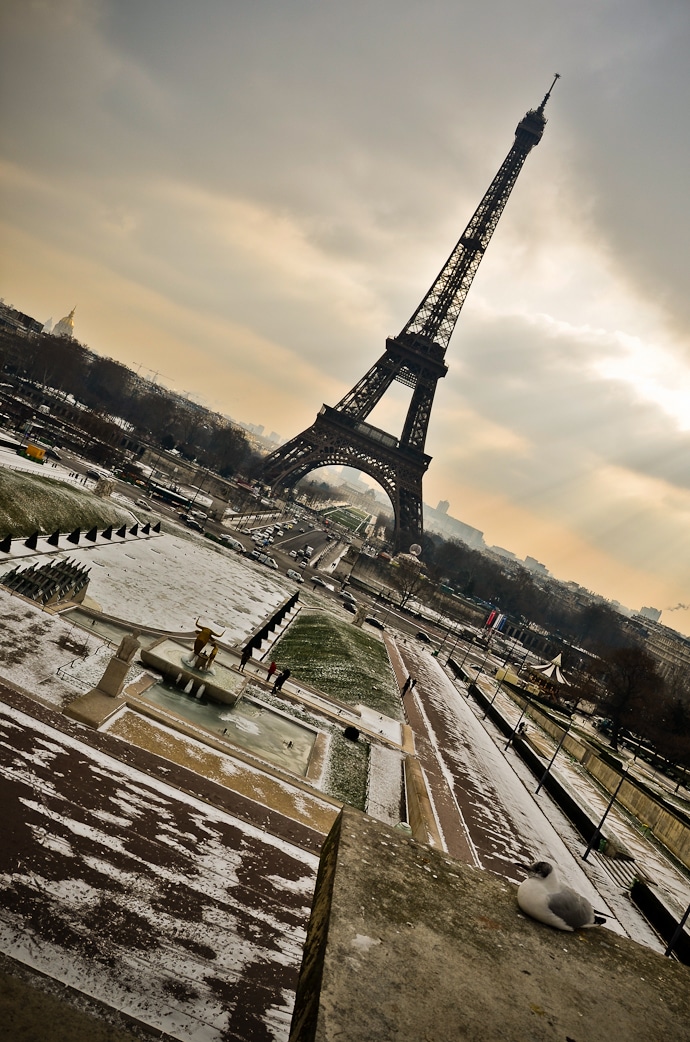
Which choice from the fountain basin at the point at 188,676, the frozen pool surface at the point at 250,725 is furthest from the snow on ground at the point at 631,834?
the fountain basin at the point at 188,676

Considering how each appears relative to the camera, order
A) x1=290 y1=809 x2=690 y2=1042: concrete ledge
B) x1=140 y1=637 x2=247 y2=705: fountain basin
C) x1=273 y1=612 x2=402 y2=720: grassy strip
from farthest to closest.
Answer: x1=273 y1=612 x2=402 y2=720: grassy strip
x1=140 y1=637 x2=247 y2=705: fountain basin
x1=290 y1=809 x2=690 y2=1042: concrete ledge

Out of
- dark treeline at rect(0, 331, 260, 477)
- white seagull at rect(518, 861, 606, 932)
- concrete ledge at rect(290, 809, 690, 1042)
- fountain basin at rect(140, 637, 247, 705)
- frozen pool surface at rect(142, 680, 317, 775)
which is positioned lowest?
frozen pool surface at rect(142, 680, 317, 775)

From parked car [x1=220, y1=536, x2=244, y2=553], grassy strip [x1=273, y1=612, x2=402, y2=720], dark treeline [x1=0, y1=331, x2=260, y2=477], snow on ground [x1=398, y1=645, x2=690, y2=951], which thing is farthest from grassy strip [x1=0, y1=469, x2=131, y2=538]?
dark treeline [x1=0, y1=331, x2=260, y2=477]

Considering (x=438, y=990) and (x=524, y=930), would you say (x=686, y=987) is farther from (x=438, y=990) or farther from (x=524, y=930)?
(x=438, y=990)

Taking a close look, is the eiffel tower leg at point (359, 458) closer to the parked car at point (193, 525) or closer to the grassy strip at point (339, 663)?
the parked car at point (193, 525)

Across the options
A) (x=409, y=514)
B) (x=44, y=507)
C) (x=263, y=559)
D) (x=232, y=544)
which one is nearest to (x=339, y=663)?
(x=44, y=507)

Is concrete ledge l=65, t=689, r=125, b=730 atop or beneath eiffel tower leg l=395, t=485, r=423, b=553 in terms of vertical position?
beneath

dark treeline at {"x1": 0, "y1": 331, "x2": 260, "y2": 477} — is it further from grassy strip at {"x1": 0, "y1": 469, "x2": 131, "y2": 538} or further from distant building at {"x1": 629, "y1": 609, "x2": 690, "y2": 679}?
distant building at {"x1": 629, "y1": 609, "x2": 690, "y2": 679}

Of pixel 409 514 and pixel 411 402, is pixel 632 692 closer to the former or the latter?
pixel 409 514
